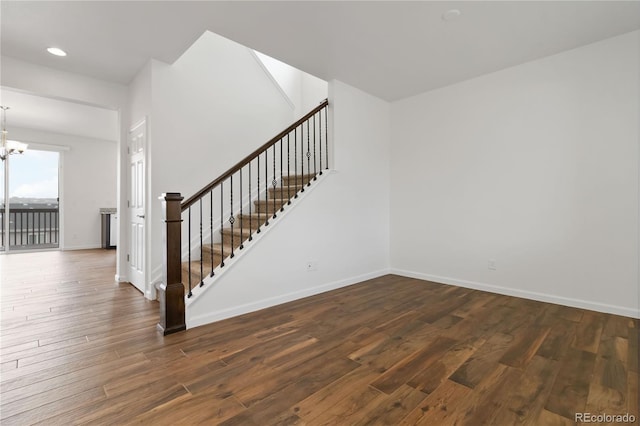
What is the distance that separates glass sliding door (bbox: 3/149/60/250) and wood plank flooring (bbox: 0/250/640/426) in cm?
522

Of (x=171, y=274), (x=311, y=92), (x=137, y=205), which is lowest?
(x=171, y=274)

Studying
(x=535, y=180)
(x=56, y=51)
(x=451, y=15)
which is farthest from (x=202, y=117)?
(x=535, y=180)

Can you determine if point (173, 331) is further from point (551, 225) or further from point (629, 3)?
point (629, 3)

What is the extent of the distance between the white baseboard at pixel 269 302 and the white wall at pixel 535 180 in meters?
1.06

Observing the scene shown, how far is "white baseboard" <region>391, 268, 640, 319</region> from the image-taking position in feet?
9.29

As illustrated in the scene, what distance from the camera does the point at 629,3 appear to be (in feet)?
7.77

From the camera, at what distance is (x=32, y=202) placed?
7.26 metres

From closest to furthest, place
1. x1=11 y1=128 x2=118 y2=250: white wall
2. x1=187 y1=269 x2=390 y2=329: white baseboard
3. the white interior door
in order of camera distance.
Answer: x1=187 y1=269 x2=390 y2=329: white baseboard, the white interior door, x1=11 y1=128 x2=118 y2=250: white wall

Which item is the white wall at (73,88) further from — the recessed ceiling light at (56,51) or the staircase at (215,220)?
the staircase at (215,220)

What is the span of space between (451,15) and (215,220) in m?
3.48

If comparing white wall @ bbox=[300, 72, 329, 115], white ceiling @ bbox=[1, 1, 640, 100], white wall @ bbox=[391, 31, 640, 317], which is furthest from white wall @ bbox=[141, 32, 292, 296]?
white wall @ bbox=[391, 31, 640, 317]

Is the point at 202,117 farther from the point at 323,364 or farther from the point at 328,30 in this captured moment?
the point at 323,364

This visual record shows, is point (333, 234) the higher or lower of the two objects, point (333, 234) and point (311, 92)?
the lower

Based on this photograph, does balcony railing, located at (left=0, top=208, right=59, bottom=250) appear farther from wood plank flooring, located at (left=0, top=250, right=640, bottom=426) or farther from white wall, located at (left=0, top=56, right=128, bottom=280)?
wood plank flooring, located at (left=0, top=250, right=640, bottom=426)
